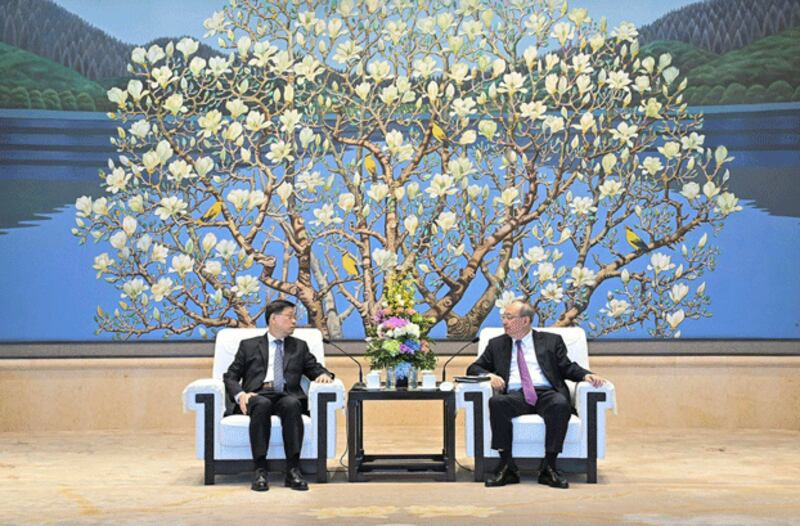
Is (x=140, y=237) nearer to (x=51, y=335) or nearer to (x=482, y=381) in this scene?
(x=51, y=335)

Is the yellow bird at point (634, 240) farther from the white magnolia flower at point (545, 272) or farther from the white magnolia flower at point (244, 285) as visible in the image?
the white magnolia flower at point (244, 285)

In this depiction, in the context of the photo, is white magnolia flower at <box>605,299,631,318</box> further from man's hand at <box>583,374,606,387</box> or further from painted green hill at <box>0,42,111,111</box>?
painted green hill at <box>0,42,111,111</box>

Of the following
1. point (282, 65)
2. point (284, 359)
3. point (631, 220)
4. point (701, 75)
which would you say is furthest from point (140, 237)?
point (701, 75)

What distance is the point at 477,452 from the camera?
7.20m

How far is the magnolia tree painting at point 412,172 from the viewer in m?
9.38

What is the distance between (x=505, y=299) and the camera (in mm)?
9398

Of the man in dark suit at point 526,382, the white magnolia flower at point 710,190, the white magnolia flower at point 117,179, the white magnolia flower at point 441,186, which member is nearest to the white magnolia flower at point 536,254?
the white magnolia flower at point 441,186

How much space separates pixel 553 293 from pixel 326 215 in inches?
70.0

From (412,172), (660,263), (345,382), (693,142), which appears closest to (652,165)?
(693,142)

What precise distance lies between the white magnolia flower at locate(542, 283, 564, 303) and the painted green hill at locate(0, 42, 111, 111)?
11.7ft

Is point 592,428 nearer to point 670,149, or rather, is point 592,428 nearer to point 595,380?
point 595,380

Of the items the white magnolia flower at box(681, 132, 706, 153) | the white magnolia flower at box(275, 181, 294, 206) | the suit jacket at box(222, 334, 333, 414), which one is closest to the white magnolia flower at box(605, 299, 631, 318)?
the white magnolia flower at box(681, 132, 706, 153)

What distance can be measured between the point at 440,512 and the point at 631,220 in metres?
3.86

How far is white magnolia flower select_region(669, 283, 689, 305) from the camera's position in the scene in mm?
9328
